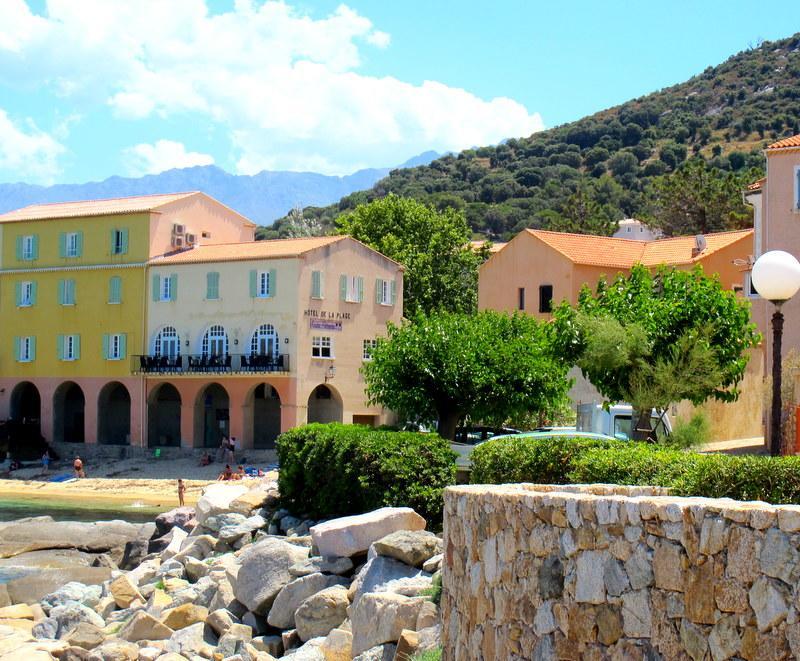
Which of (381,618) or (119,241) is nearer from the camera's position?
(381,618)

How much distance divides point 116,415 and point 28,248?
406 inches

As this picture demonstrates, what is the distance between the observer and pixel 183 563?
22672 millimetres

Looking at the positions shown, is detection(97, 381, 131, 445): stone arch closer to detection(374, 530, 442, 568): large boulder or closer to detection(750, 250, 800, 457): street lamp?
detection(374, 530, 442, 568): large boulder

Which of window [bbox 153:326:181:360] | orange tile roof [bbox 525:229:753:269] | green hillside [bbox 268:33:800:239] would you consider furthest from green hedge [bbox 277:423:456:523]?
green hillside [bbox 268:33:800:239]

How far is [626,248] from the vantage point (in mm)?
57125

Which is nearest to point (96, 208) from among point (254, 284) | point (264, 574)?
point (254, 284)

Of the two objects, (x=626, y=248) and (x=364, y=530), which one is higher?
(x=626, y=248)

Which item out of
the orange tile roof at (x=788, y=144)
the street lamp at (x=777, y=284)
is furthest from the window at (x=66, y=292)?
the street lamp at (x=777, y=284)

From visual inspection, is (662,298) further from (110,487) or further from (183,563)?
(110,487)

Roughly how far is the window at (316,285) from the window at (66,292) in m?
14.9

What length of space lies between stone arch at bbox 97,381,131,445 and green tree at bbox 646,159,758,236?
33558 millimetres

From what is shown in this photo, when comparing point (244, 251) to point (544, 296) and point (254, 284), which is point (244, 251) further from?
point (544, 296)

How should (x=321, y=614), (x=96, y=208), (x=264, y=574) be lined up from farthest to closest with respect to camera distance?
1. (x=96, y=208)
2. (x=264, y=574)
3. (x=321, y=614)

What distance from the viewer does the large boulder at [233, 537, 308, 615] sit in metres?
17.0
